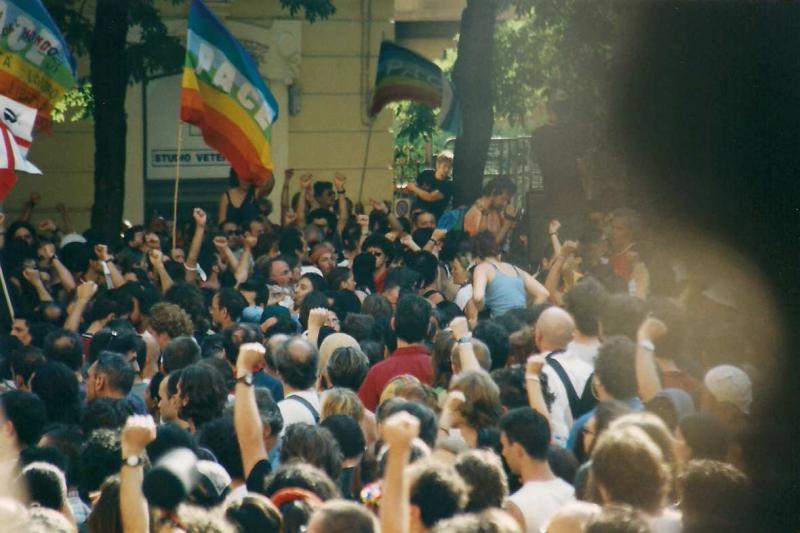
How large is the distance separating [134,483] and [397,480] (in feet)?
3.25

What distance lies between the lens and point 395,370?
8.23 metres

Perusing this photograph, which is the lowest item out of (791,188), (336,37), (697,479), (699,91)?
(697,479)

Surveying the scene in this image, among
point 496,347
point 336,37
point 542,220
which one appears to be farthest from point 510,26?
point 496,347

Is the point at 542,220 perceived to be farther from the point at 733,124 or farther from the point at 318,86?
the point at 733,124

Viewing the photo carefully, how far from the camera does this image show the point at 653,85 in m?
11.7

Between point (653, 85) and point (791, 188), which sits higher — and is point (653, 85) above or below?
above

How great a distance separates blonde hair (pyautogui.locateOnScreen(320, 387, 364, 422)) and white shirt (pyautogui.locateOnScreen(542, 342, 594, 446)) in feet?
3.30

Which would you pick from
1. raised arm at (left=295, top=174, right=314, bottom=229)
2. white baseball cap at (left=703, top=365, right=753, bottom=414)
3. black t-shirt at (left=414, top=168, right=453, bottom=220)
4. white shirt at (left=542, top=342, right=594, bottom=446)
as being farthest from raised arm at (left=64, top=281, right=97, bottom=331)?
black t-shirt at (left=414, top=168, right=453, bottom=220)

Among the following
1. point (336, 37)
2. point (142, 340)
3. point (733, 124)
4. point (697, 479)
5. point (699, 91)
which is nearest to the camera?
point (697, 479)

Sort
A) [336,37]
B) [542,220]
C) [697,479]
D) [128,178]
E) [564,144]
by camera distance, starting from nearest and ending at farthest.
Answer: [697,479] → [542,220] → [564,144] → [128,178] → [336,37]

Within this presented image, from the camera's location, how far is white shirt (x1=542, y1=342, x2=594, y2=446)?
24.6ft

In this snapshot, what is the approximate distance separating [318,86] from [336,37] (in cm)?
72

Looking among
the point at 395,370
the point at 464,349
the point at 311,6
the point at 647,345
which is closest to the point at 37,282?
the point at 395,370

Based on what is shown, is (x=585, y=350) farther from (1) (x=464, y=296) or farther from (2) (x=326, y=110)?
(2) (x=326, y=110)
